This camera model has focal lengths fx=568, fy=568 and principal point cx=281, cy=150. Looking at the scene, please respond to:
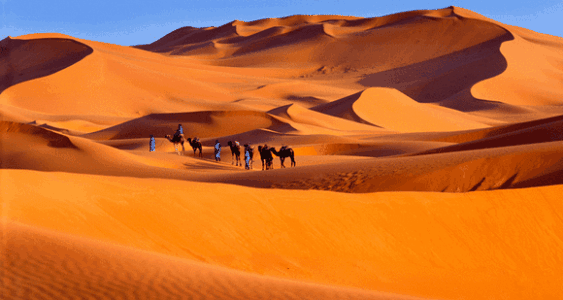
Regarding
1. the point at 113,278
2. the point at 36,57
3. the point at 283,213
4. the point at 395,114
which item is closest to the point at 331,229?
the point at 283,213

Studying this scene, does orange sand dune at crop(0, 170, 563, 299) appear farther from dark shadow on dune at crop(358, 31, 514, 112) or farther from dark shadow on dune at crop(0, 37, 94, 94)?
dark shadow on dune at crop(0, 37, 94, 94)

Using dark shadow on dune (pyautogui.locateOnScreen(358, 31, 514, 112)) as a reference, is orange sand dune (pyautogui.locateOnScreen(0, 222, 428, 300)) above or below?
below

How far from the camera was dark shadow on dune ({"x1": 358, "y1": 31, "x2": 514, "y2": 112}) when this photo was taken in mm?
59781

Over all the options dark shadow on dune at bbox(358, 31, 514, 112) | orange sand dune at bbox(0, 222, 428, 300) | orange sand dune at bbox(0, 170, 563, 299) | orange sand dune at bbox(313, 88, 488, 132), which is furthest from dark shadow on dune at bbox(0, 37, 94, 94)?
orange sand dune at bbox(0, 222, 428, 300)

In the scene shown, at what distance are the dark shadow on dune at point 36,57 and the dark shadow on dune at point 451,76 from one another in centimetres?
3684

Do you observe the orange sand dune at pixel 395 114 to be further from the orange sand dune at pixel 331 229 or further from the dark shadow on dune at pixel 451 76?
the orange sand dune at pixel 331 229

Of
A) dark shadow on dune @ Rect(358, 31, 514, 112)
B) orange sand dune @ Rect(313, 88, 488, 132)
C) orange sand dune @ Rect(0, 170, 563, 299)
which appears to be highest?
dark shadow on dune @ Rect(358, 31, 514, 112)

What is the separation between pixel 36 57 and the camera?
233ft

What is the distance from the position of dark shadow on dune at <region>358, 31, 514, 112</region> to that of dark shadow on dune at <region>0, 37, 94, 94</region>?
3684 cm

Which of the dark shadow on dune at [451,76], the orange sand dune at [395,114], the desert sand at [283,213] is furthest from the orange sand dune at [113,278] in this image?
the dark shadow on dune at [451,76]

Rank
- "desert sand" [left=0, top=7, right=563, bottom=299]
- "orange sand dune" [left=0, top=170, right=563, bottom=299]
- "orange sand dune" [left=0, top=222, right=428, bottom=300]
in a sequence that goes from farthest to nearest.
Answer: "orange sand dune" [left=0, top=170, right=563, bottom=299]
"desert sand" [left=0, top=7, right=563, bottom=299]
"orange sand dune" [left=0, top=222, right=428, bottom=300]

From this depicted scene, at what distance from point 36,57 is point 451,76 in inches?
2027

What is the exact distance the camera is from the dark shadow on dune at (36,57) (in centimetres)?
A: 6475

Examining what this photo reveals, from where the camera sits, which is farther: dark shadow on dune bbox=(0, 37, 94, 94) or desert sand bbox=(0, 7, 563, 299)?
dark shadow on dune bbox=(0, 37, 94, 94)
